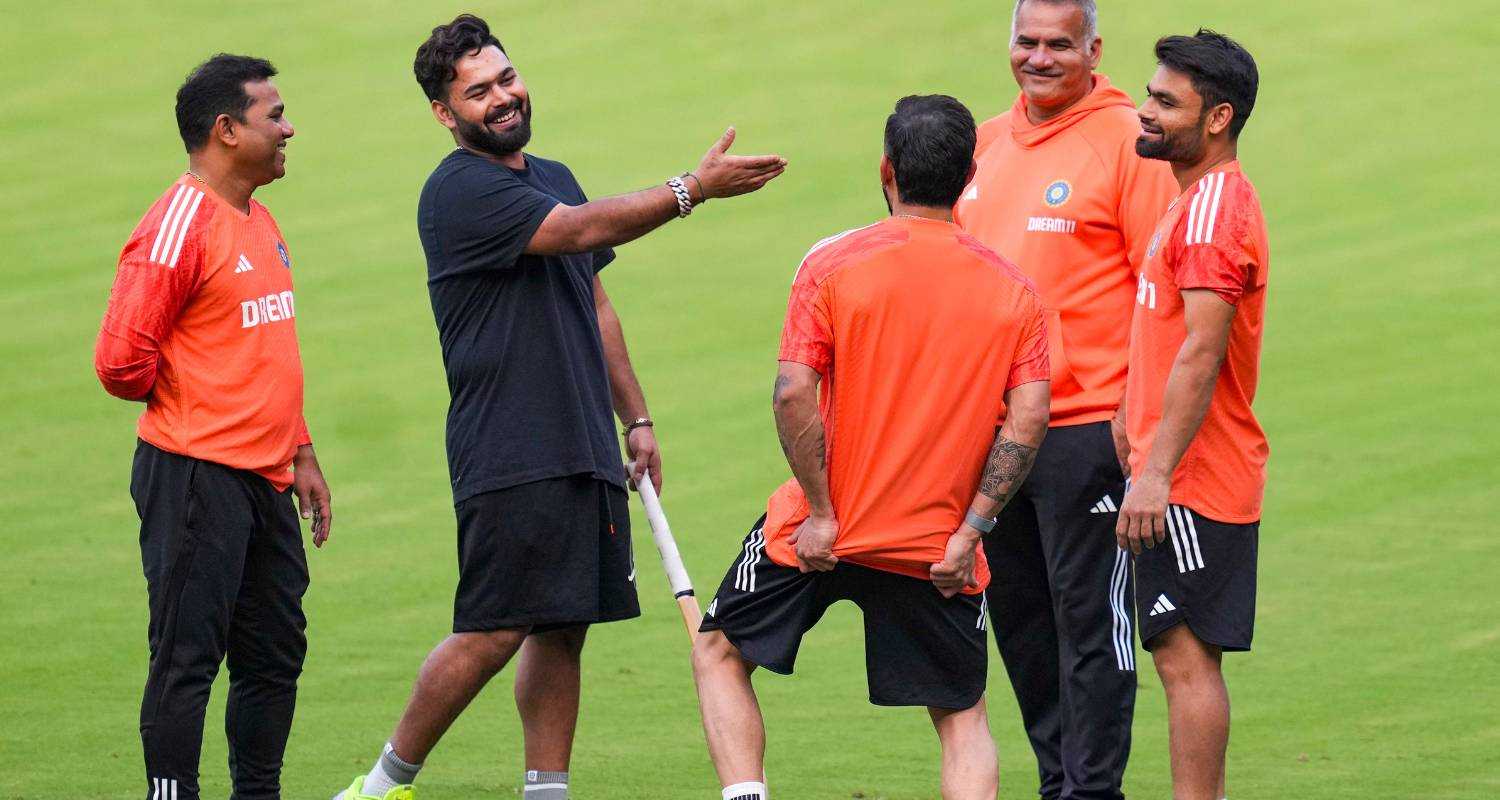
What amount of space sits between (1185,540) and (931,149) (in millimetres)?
1216

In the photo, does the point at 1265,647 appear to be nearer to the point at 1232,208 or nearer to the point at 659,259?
the point at 1232,208

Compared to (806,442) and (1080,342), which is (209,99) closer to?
(806,442)

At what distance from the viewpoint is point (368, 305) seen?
14.4 metres

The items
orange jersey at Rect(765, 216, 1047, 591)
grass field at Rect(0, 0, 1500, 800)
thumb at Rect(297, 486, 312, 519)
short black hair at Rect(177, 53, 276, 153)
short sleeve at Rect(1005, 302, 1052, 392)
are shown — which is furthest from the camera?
grass field at Rect(0, 0, 1500, 800)

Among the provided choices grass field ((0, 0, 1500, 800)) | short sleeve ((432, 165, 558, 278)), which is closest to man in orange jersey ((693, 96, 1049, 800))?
short sleeve ((432, 165, 558, 278))

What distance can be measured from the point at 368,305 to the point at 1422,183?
843 centimetres

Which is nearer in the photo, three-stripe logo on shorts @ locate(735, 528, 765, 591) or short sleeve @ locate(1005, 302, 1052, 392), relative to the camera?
short sleeve @ locate(1005, 302, 1052, 392)

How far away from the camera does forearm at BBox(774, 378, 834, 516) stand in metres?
4.62

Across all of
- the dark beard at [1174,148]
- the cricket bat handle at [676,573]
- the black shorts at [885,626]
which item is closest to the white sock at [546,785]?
the cricket bat handle at [676,573]

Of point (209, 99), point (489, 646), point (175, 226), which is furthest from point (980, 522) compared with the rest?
point (209, 99)

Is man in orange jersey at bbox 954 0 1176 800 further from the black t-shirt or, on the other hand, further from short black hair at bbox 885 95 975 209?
the black t-shirt

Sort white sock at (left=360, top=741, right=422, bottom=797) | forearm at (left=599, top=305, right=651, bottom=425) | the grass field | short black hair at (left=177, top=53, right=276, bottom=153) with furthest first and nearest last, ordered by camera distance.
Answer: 1. the grass field
2. forearm at (left=599, top=305, right=651, bottom=425)
3. white sock at (left=360, top=741, right=422, bottom=797)
4. short black hair at (left=177, top=53, right=276, bottom=153)

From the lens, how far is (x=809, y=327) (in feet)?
15.1

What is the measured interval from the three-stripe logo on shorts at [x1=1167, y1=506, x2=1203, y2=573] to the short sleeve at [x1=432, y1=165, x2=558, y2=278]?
1763 millimetres
